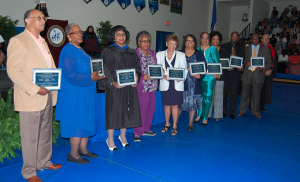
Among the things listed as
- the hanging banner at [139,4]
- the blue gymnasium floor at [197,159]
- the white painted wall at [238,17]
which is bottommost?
the blue gymnasium floor at [197,159]

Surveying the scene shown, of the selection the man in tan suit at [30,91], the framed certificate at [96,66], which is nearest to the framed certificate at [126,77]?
the framed certificate at [96,66]

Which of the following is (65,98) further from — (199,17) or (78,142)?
(199,17)

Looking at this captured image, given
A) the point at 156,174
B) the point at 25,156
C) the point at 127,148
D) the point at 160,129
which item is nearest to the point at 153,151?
the point at 127,148

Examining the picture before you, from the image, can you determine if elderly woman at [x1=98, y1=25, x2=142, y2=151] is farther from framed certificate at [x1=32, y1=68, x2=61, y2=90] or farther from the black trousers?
the black trousers

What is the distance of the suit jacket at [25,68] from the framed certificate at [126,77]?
0.85 m

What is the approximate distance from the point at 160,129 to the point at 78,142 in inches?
67.6

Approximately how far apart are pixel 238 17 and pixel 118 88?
49.1 feet

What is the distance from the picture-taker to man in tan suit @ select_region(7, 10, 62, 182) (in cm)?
212

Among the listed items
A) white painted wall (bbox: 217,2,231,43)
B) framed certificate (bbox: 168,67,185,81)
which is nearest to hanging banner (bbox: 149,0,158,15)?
white painted wall (bbox: 217,2,231,43)

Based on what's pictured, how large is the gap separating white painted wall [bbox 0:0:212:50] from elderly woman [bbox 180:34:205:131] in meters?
5.14

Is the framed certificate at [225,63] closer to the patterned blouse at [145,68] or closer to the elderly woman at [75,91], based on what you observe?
the patterned blouse at [145,68]

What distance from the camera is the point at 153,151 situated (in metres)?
3.18

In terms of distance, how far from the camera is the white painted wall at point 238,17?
1561 centimetres

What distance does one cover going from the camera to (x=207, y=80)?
13.9 ft
